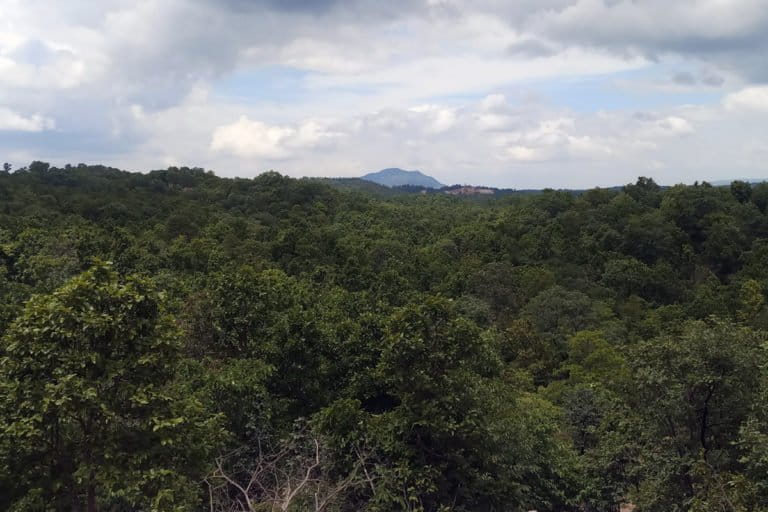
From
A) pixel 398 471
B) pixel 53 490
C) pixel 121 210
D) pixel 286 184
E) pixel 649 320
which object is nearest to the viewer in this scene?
pixel 53 490

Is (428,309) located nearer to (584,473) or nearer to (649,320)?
(584,473)

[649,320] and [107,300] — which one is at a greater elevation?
[107,300]

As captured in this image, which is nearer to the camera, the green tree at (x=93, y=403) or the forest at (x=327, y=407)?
the green tree at (x=93, y=403)

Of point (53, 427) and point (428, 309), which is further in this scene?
point (428, 309)

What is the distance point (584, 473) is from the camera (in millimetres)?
12750

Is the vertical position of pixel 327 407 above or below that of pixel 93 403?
below

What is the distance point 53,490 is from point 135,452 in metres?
1.04

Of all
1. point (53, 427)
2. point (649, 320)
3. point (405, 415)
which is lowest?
point (649, 320)

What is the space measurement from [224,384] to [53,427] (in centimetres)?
306

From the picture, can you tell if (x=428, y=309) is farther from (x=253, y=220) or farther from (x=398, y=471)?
(x=253, y=220)

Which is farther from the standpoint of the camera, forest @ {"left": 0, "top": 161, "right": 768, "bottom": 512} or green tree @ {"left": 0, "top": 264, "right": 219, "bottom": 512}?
forest @ {"left": 0, "top": 161, "right": 768, "bottom": 512}

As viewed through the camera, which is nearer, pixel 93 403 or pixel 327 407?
pixel 93 403

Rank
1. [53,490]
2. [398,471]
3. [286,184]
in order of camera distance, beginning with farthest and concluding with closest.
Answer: [286,184]
[398,471]
[53,490]

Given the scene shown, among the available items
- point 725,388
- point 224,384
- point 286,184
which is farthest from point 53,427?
point 286,184
